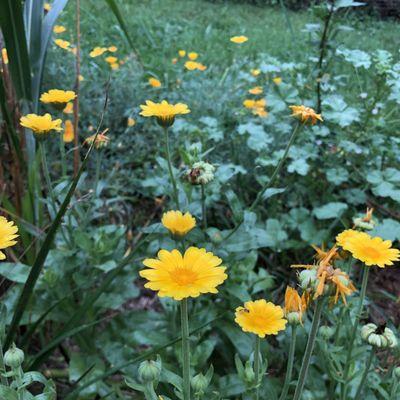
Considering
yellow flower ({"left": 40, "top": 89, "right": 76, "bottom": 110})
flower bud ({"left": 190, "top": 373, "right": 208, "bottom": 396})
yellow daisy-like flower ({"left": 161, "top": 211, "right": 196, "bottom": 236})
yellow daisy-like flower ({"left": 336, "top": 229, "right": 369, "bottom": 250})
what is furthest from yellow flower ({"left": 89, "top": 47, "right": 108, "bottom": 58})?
flower bud ({"left": 190, "top": 373, "right": 208, "bottom": 396})

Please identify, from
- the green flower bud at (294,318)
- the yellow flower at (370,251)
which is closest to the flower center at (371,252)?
the yellow flower at (370,251)

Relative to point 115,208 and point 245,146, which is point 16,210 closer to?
point 115,208

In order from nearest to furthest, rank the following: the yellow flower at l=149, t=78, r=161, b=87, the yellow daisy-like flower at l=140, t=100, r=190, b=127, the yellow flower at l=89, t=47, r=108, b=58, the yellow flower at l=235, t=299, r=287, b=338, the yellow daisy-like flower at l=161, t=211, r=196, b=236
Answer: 1. the yellow flower at l=235, t=299, r=287, b=338
2. the yellow daisy-like flower at l=161, t=211, r=196, b=236
3. the yellow daisy-like flower at l=140, t=100, r=190, b=127
4. the yellow flower at l=89, t=47, r=108, b=58
5. the yellow flower at l=149, t=78, r=161, b=87

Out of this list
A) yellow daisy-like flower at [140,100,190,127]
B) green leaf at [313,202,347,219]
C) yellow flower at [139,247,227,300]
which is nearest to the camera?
yellow flower at [139,247,227,300]

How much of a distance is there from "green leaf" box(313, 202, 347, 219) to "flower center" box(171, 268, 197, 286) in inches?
37.8

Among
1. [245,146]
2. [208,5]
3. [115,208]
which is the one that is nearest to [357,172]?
[245,146]

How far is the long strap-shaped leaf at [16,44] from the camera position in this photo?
44.6 inches

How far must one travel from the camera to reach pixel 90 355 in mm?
1217

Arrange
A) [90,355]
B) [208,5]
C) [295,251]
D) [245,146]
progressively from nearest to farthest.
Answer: [90,355] → [295,251] → [245,146] → [208,5]

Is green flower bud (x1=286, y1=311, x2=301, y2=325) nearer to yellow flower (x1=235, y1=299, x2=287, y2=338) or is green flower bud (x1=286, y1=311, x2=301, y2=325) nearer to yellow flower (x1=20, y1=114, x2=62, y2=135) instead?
yellow flower (x1=235, y1=299, x2=287, y2=338)

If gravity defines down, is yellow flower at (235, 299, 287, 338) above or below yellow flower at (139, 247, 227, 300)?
below

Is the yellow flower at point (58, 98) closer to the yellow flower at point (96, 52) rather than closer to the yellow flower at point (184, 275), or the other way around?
the yellow flower at point (184, 275)

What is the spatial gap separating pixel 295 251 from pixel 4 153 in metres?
0.93

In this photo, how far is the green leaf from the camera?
1563 millimetres
